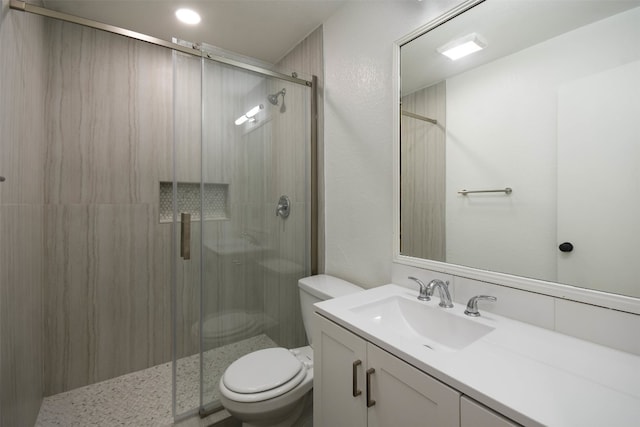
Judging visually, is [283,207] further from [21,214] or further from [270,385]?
[21,214]

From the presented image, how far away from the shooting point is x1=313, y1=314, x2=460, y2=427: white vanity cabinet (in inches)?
25.5

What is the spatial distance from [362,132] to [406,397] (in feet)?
4.15

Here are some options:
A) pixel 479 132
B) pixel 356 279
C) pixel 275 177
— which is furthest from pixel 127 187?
pixel 479 132

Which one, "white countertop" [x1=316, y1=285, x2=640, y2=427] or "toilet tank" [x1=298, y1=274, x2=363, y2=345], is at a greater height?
"white countertop" [x1=316, y1=285, x2=640, y2=427]

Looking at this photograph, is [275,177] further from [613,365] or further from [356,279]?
[613,365]

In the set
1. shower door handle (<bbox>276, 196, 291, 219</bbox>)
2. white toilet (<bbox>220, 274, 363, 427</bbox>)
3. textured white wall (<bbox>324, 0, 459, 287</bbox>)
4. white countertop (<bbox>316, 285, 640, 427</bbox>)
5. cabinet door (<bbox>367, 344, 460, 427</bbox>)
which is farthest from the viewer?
shower door handle (<bbox>276, 196, 291, 219</bbox>)

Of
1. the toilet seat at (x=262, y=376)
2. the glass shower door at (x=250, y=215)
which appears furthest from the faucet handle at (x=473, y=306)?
the glass shower door at (x=250, y=215)

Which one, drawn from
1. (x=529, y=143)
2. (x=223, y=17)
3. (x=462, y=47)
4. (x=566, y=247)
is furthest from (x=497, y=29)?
(x=223, y=17)

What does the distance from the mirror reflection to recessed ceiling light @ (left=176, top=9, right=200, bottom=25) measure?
1375 millimetres

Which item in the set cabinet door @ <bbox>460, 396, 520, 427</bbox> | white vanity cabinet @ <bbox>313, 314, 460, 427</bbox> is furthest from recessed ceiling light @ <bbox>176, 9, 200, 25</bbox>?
cabinet door @ <bbox>460, 396, 520, 427</bbox>

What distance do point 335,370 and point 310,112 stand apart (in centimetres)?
158

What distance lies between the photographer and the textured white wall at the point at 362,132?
1393 mm

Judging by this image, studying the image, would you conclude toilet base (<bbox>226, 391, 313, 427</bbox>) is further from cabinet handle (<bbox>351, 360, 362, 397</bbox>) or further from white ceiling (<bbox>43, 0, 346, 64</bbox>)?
white ceiling (<bbox>43, 0, 346, 64</bbox>)

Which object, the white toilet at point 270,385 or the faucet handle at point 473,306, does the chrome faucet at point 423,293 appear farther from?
the white toilet at point 270,385
